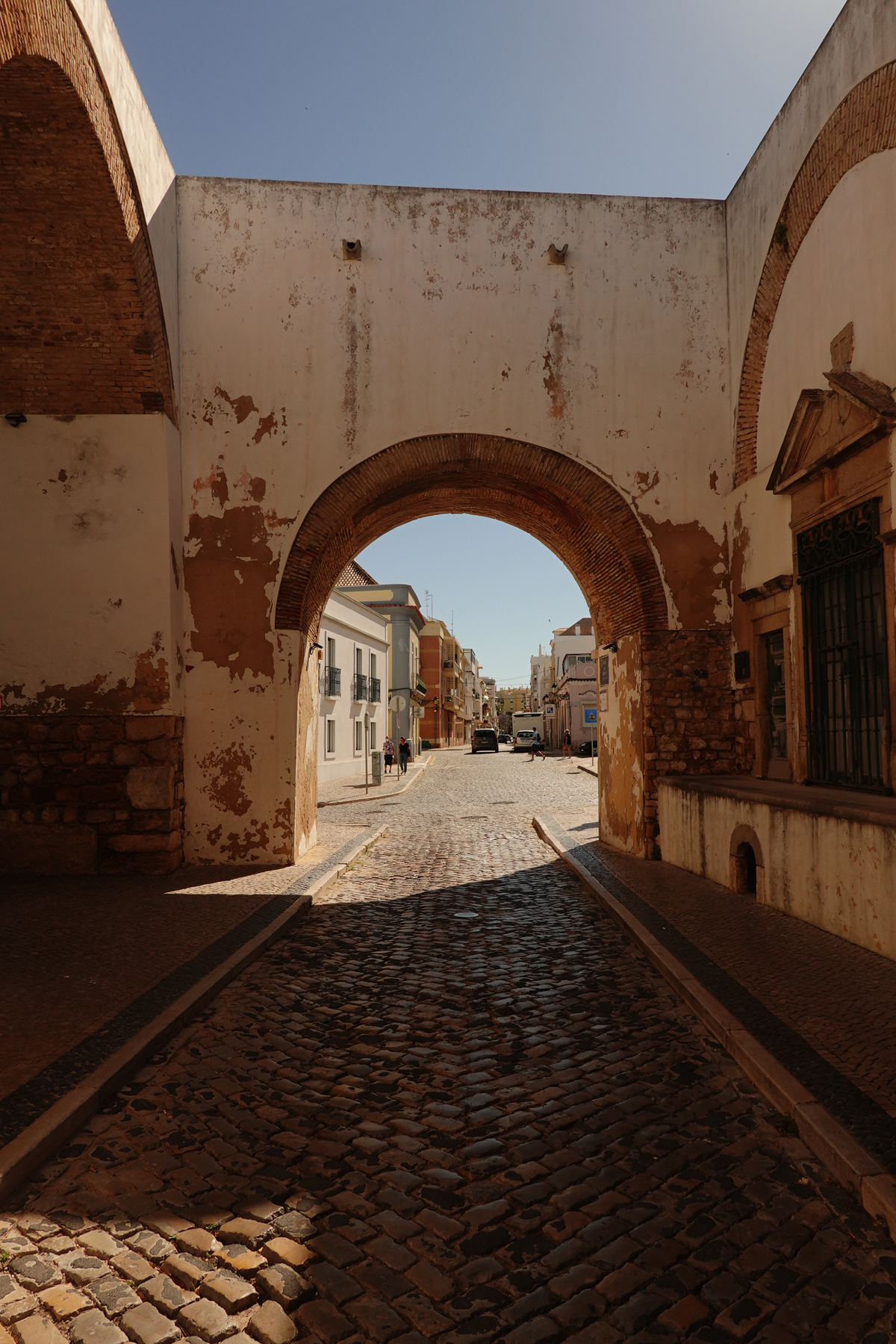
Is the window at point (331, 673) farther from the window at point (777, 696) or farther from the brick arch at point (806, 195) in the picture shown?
the window at point (777, 696)

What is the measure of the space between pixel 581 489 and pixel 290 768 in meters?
4.32

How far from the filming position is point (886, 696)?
6.42m

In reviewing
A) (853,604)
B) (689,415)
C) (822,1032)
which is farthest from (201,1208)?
(689,415)

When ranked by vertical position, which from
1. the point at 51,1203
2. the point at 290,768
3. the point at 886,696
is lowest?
the point at 51,1203

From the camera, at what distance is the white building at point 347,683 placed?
77.6 feet

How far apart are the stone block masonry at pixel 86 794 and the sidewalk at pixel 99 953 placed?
0.25m

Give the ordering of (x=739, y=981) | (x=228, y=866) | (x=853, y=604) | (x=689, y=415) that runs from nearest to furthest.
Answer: (x=739, y=981)
(x=853, y=604)
(x=228, y=866)
(x=689, y=415)

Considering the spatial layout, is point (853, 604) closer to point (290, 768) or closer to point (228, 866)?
point (290, 768)

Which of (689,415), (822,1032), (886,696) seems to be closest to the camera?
(822,1032)

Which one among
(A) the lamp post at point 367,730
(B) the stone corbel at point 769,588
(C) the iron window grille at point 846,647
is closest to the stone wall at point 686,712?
(B) the stone corbel at point 769,588

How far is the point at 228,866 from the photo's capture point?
8789 millimetres

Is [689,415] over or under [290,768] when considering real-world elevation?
over

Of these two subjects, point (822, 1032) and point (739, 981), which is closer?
point (822, 1032)

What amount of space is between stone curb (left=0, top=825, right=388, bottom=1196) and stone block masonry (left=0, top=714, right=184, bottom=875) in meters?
2.94
